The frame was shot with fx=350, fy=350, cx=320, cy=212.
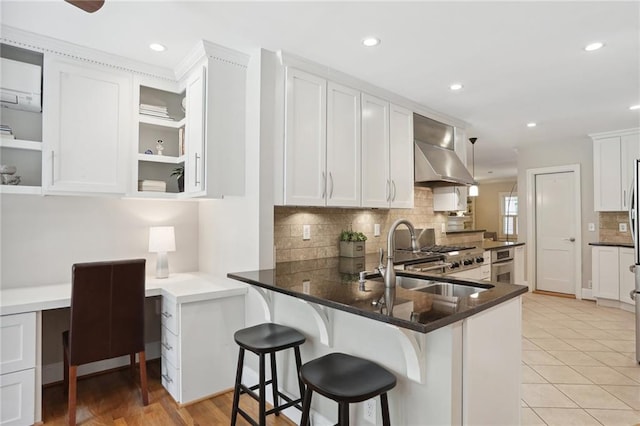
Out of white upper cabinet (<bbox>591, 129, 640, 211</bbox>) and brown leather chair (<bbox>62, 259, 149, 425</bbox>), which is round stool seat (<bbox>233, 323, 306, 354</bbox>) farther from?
white upper cabinet (<bbox>591, 129, 640, 211</bbox>)

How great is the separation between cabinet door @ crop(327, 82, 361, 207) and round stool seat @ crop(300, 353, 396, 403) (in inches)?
56.8

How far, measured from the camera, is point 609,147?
5.05 meters

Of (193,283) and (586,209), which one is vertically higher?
(586,209)

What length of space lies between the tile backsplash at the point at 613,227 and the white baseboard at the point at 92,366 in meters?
6.16

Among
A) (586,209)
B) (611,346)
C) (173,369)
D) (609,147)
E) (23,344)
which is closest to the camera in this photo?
(23,344)

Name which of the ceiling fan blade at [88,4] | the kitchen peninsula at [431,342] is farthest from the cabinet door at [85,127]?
the kitchen peninsula at [431,342]

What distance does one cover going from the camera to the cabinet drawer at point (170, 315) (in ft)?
8.12

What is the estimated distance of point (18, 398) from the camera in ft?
7.00

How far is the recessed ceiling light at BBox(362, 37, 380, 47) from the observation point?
7.93 ft

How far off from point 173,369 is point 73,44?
245cm

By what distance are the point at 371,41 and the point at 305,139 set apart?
84 cm

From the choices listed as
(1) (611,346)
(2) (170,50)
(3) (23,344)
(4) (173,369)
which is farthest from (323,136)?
(1) (611,346)

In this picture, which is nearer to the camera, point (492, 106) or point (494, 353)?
point (494, 353)

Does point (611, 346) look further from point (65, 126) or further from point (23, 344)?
point (65, 126)
